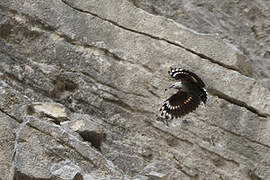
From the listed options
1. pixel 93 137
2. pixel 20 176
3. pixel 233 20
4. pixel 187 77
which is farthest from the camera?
pixel 233 20

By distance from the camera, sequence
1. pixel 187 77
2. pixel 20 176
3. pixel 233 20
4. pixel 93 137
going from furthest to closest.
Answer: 1. pixel 233 20
2. pixel 187 77
3. pixel 93 137
4. pixel 20 176

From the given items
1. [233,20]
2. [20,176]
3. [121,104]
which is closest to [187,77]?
[121,104]

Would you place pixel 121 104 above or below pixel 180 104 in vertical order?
below

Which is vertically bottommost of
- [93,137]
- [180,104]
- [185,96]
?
[93,137]

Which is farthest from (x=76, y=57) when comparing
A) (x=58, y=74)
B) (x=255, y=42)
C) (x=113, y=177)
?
(x=255, y=42)

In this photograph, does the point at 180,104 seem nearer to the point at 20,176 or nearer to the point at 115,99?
the point at 115,99

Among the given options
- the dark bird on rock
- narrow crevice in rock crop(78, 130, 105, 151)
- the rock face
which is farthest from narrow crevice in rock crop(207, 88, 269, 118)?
narrow crevice in rock crop(78, 130, 105, 151)

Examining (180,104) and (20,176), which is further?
(180,104)
